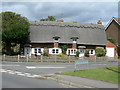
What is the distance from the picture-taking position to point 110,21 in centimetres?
4997

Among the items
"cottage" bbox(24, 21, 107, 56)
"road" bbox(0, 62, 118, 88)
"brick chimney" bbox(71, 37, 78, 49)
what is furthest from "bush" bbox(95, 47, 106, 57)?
"road" bbox(0, 62, 118, 88)

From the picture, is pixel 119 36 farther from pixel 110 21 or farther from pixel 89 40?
pixel 89 40

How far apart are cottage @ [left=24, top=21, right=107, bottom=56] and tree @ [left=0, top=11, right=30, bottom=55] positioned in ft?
12.6

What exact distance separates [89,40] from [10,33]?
16633 mm

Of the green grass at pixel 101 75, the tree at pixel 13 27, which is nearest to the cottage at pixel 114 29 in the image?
the tree at pixel 13 27

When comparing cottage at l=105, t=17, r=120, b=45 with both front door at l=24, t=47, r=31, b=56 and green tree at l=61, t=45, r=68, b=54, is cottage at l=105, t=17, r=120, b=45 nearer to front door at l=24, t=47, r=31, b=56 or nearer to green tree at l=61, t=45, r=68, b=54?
green tree at l=61, t=45, r=68, b=54

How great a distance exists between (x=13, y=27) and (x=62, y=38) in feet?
34.7

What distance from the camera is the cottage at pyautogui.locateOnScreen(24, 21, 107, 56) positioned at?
4041 centimetres

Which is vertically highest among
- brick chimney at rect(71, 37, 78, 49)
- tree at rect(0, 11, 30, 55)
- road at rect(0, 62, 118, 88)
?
tree at rect(0, 11, 30, 55)

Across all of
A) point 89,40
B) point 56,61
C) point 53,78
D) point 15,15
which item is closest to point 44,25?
point 15,15

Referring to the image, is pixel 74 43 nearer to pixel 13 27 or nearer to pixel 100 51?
pixel 100 51

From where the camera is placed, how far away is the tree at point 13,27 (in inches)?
1375

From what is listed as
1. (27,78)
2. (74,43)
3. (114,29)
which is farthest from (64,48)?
(27,78)

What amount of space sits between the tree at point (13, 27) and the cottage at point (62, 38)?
3.85 meters
